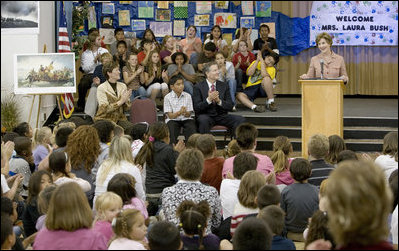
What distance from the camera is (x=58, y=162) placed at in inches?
205

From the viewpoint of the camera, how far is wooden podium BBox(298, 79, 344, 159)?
8.28m

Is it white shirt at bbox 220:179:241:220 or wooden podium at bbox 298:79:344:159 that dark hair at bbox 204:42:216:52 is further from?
white shirt at bbox 220:179:241:220

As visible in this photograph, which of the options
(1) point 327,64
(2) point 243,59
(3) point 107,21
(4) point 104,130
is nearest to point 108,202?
(4) point 104,130

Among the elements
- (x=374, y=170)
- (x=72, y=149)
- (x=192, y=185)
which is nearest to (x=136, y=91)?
(x=72, y=149)

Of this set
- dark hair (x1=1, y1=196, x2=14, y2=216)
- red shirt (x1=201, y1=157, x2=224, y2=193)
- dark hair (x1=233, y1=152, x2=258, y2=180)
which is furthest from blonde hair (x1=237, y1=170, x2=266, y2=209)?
dark hair (x1=1, y1=196, x2=14, y2=216)

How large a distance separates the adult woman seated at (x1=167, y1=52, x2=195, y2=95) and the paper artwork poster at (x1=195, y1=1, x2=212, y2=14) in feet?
9.88

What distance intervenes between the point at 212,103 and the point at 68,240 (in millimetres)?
5566

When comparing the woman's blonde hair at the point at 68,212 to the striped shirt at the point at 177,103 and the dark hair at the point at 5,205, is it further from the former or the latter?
the striped shirt at the point at 177,103

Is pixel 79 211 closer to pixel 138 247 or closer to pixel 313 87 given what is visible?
pixel 138 247

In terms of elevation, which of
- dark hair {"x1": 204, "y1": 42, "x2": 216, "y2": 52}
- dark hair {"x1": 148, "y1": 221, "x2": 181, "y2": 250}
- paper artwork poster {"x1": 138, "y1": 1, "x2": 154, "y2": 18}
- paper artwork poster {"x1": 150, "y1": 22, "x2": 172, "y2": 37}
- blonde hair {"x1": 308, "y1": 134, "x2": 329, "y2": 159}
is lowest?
dark hair {"x1": 148, "y1": 221, "x2": 181, "y2": 250}

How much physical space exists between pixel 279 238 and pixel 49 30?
7.01 meters

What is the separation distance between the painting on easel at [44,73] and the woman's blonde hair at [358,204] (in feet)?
23.5

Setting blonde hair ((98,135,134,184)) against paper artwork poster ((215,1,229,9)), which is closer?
blonde hair ((98,135,134,184))

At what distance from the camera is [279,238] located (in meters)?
3.99
